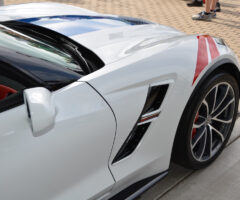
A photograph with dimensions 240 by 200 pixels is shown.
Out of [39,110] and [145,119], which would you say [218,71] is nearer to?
[145,119]

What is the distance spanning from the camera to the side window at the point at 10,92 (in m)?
1.39

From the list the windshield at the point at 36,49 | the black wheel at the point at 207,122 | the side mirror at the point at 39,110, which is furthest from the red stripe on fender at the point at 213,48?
the side mirror at the point at 39,110

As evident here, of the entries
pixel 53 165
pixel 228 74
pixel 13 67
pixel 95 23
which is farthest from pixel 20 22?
pixel 228 74

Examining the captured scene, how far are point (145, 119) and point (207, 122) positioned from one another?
826mm

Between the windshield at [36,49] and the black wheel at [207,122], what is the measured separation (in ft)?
2.61

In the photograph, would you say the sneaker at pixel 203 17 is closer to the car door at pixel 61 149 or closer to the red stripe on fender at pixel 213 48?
the red stripe on fender at pixel 213 48

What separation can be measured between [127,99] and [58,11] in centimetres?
125

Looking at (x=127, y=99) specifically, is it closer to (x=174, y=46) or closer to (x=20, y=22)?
(x=174, y=46)

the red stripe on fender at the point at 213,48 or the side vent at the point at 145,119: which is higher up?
the red stripe on fender at the point at 213,48

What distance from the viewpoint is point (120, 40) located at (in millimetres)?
2115

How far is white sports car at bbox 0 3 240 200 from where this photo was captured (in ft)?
4.59

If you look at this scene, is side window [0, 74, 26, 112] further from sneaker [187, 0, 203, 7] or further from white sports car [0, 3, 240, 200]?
sneaker [187, 0, 203, 7]

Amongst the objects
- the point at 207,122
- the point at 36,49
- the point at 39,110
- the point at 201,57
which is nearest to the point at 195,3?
the point at 207,122

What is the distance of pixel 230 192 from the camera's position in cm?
247
